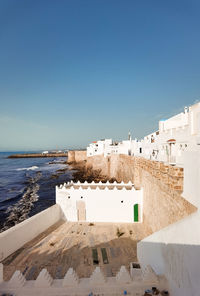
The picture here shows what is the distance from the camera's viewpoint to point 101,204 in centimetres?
1166

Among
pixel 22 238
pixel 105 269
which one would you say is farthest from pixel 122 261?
pixel 22 238

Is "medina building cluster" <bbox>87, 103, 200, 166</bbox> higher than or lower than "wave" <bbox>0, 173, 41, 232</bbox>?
higher

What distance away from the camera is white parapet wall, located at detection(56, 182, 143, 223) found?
11438 mm

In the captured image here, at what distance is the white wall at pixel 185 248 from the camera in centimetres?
280

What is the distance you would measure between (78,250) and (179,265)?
269 inches

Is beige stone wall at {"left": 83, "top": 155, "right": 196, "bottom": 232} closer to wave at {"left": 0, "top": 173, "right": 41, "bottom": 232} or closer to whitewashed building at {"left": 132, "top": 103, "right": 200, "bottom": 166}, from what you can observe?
whitewashed building at {"left": 132, "top": 103, "right": 200, "bottom": 166}

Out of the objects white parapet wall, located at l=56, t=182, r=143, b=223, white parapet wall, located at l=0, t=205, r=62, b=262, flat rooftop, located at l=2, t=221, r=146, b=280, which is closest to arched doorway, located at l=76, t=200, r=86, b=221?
white parapet wall, located at l=56, t=182, r=143, b=223

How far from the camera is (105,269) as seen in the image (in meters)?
6.99

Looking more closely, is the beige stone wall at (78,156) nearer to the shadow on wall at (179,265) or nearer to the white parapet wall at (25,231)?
the white parapet wall at (25,231)

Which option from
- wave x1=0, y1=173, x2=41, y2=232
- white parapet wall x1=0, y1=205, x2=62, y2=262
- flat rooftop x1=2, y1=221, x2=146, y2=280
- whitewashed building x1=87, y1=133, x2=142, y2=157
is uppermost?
whitewashed building x1=87, y1=133, x2=142, y2=157

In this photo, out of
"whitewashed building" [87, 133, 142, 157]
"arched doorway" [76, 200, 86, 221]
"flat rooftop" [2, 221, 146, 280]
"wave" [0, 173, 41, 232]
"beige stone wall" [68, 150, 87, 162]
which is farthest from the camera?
"beige stone wall" [68, 150, 87, 162]

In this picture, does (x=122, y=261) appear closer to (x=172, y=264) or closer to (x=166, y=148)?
(x=172, y=264)

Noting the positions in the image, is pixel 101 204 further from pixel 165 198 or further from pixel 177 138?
pixel 177 138

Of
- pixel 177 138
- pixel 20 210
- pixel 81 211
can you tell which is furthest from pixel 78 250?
pixel 20 210
